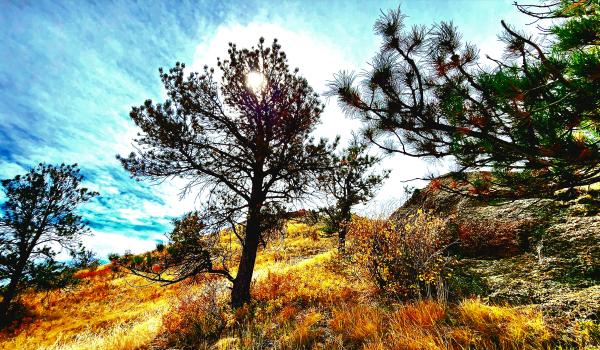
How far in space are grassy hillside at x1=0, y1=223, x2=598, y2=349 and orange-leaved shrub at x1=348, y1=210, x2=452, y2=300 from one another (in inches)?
16.0

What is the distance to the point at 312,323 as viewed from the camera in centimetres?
555

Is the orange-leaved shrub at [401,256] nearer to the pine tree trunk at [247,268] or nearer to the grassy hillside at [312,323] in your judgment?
the grassy hillside at [312,323]

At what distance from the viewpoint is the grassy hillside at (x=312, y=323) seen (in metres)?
3.54

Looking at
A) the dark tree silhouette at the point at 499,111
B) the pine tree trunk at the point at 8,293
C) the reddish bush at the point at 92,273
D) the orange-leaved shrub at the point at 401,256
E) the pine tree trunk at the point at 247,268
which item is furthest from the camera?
the reddish bush at the point at 92,273

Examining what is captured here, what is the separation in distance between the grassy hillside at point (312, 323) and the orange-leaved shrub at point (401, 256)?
41cm

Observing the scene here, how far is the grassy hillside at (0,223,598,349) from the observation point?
3.54 metres

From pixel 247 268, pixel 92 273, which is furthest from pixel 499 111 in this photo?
pixel 92 273

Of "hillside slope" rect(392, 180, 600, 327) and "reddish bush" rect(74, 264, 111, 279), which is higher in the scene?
"reddish bush" rect(74, 264, 111, 279)

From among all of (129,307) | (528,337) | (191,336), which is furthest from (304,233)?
(528,337)

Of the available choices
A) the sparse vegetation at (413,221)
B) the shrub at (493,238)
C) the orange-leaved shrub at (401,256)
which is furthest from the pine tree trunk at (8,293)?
the shrub at (493,238)

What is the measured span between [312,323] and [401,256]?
247cm

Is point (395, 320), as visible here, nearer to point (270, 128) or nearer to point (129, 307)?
point (270, 128)

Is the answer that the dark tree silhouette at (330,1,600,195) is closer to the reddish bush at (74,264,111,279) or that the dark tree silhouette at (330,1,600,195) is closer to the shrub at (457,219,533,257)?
the shrub at (457,219,533,257)

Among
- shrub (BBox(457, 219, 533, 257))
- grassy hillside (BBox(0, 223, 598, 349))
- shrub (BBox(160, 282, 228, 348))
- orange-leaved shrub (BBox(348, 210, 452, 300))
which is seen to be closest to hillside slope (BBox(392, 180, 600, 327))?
shrub (BBox(457, 219, 533, 257))
